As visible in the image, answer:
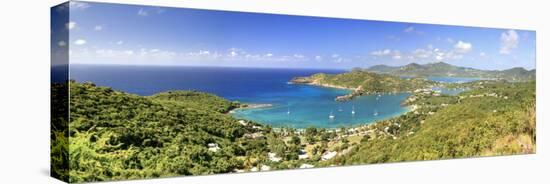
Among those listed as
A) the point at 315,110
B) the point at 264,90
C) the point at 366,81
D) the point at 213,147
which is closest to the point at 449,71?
the point at 366,81

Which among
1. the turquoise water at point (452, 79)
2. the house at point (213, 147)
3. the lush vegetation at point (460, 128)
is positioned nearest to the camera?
the house at point (213, 147)

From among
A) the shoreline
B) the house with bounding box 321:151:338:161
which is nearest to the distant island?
the shoreline

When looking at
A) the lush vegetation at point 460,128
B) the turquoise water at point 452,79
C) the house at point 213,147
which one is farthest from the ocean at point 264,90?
the turquoise water at point 452,79

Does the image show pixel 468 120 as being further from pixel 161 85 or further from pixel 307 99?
pixel 161 85

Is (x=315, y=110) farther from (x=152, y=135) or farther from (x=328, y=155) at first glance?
(x=152, y=135)

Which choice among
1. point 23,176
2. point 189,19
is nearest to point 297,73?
point 189,19

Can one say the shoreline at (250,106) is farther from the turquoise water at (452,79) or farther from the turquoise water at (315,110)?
the turquoise water at (452,79)
